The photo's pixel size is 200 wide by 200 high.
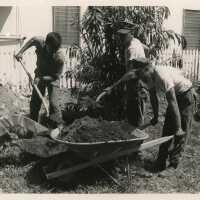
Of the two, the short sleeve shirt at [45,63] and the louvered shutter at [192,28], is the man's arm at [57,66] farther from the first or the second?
the louvered shutter at [192,28]

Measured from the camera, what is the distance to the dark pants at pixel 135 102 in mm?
5793

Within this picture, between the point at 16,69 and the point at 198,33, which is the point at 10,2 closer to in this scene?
the point at 16,69

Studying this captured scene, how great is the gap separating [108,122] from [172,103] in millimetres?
789

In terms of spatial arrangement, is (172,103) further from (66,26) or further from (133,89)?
(66,26)

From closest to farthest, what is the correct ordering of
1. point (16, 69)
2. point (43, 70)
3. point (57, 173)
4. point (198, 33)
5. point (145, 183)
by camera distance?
1. point (57, 173)
2. point (145, 183)
3. point (43, 70)
4. point (16, 69)
5. point (198, 33)

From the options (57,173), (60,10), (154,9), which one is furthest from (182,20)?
(57,173)

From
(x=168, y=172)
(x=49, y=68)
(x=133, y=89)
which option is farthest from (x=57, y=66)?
(x=168, y=172)

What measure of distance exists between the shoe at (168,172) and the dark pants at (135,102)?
2.81 ft

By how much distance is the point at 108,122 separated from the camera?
4.98m

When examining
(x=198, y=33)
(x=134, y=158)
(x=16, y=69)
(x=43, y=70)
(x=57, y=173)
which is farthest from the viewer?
(x=198, y=33)

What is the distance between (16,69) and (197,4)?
5.50 meters

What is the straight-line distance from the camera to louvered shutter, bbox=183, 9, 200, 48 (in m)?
10.5

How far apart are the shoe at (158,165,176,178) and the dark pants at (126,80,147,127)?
2.81ft

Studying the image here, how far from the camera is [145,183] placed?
16.7 ft
